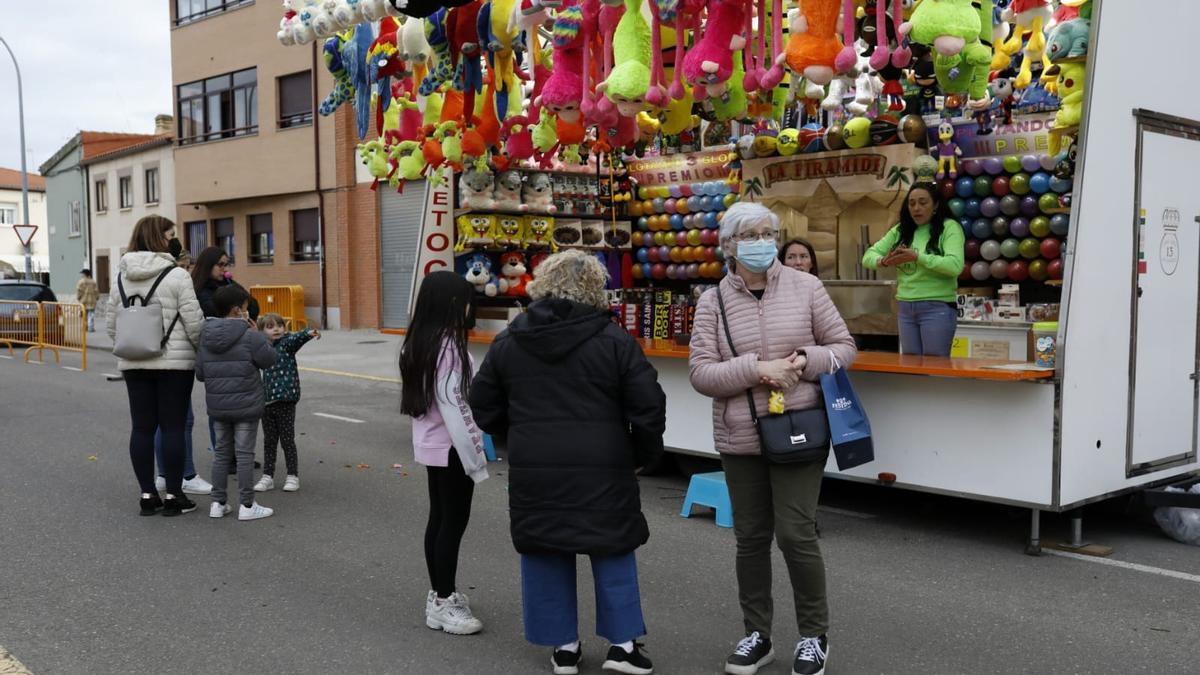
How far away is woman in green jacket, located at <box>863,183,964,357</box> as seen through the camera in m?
7.32

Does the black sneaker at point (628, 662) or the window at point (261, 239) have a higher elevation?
the window at point (261, 239)

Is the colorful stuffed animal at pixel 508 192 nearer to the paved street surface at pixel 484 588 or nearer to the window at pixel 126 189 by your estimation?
the paved street surface at pixel 484 588

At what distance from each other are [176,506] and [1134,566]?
5.85 m

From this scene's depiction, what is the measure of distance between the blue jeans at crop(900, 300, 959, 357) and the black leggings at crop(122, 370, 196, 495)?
4.94 metres

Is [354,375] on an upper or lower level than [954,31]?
lower

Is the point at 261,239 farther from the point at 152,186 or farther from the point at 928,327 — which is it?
the point at 928,327

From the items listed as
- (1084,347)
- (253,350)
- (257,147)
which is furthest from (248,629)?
(257,147)

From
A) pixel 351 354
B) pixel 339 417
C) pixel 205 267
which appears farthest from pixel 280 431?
pixel 351 354

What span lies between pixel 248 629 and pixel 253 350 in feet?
8.18

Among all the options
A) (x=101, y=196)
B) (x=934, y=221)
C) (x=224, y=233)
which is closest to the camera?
(x=934, y=221)

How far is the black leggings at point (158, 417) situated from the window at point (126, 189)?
98.1ft

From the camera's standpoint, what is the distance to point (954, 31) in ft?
18.6

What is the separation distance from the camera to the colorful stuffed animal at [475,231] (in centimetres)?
1027

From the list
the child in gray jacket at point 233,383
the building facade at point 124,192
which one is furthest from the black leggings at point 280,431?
the building facade at point 124,192
